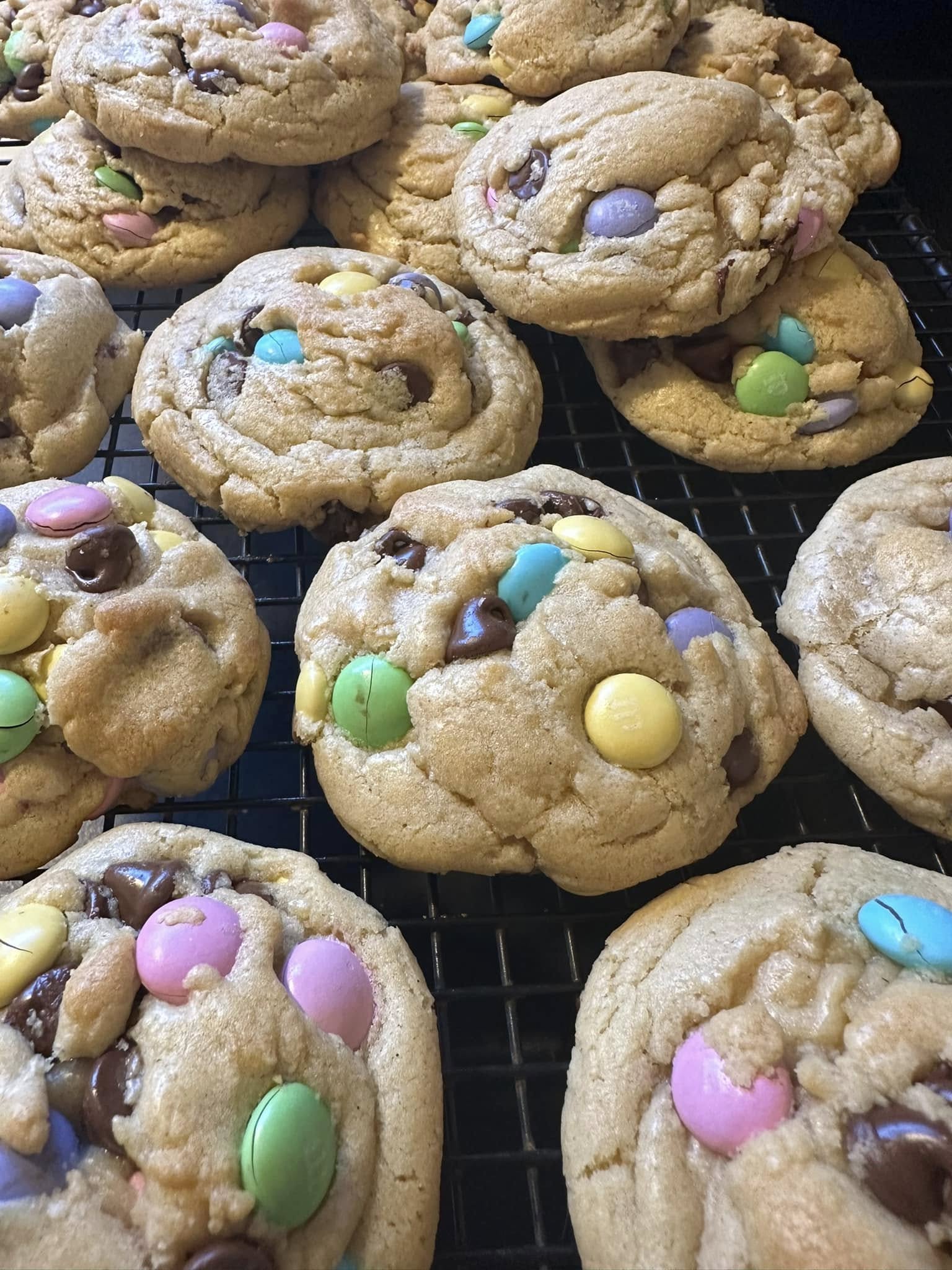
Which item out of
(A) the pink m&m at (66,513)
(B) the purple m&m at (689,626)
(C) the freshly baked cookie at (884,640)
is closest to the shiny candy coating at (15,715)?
(A) the pink m&m at (66,513)

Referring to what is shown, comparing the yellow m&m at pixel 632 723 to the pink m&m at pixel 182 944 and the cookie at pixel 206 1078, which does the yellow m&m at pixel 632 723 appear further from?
the pink m&m at pixel 182 944

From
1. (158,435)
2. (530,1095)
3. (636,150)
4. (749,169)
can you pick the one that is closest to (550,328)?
(636,150)

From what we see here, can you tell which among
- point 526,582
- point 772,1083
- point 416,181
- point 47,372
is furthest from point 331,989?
point 416,181

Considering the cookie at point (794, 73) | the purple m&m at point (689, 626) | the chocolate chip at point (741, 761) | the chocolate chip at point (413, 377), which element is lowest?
the chocolate chip at point (741, 761)

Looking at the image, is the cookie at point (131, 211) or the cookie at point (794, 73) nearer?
the cookie at point (131, 211)

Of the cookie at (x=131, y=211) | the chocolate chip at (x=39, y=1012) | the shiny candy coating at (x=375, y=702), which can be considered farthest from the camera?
the cookie at (x=131, y=211)

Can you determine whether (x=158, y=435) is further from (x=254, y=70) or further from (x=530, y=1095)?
(x=530, y=1095)
